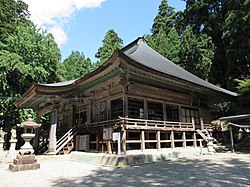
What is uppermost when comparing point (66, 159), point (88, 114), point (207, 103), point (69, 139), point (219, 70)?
point (219, 70)

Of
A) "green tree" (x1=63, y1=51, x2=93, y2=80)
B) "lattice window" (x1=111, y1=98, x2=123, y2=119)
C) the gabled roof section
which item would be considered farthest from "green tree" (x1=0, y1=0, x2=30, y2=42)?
"lattice window" (x1=111, y1=98, x2=123, y2=119)

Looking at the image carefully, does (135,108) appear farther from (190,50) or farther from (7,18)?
(7,18)

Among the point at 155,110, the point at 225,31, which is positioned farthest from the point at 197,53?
the point at 155,110

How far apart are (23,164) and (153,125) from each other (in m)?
6.45

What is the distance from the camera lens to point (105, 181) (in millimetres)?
4922

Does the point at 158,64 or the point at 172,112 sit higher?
the point at 158,64

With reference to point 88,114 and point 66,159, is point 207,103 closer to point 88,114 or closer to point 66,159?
point 88,114

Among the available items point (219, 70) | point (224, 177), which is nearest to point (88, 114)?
point (224, 177)

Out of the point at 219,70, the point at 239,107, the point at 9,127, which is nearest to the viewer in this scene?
the point at 239,107

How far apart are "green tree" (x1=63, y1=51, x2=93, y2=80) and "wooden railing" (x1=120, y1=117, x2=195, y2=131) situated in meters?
22.4

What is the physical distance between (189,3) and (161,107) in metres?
21.4

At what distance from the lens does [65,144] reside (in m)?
10.5

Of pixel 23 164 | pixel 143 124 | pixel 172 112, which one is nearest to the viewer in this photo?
pixel 23 164

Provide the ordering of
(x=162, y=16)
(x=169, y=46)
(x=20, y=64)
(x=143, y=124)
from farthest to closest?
1. (x=162, y=16)
2. (x=169, y=46)
3. (x=20, y=64)
4. (x=143, y=124)
